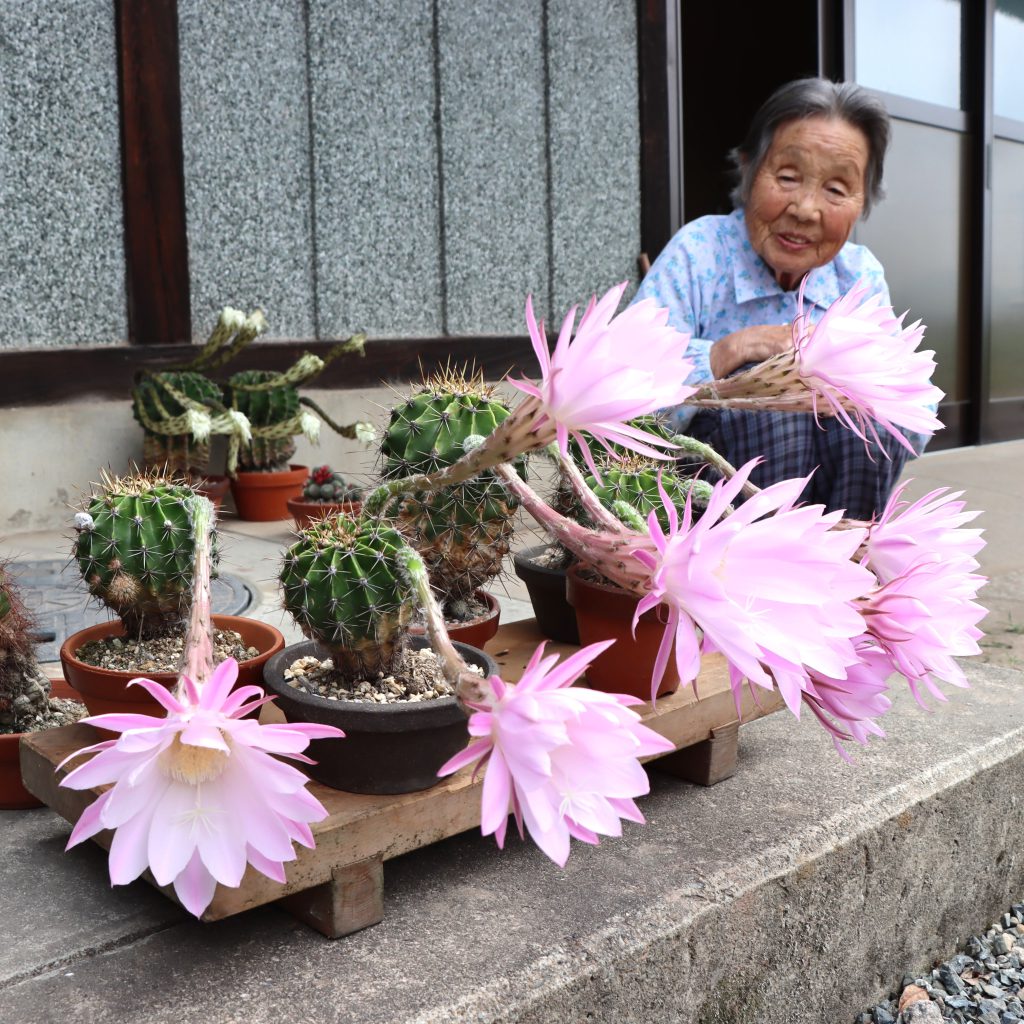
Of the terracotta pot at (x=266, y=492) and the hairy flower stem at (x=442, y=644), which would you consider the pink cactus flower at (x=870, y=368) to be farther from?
the terracotta pot at (x=266, y=492)

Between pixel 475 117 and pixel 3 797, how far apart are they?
3.60 meters

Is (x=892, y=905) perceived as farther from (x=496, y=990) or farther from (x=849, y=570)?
(x=849, y=570)

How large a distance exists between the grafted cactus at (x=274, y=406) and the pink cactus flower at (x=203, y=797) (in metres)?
3.10

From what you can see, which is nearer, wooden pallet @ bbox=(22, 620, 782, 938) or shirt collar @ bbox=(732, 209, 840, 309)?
wooden pallet @ bbox=(22, 620, 782, 938)

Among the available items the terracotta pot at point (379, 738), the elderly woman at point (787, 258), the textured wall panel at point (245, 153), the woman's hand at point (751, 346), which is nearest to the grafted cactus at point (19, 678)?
the terracotta pot at point (379, 738)

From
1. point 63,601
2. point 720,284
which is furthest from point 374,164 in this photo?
point 63,601

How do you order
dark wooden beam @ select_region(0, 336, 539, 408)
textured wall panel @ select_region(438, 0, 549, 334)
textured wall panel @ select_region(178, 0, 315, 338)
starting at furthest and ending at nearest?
1. textured wall panel @ select_region(438, 0, 549, 334)
2. textured wall panel @ select_region(178, 0, 315, 338)
3. dark wooden beam @ select_region(0, 336, 539, 408)

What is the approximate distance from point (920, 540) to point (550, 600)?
777 mm

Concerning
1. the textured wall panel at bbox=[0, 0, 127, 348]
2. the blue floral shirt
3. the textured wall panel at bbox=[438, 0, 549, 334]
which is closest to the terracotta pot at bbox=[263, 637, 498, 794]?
the blue floral shirt

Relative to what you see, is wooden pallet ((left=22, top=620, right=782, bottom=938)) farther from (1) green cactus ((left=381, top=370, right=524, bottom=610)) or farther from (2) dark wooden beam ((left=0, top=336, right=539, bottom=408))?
(2) dark wooden beam ((left=0, top=336, right=539, bottom=408))

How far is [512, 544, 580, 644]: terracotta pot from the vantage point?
1620 mm

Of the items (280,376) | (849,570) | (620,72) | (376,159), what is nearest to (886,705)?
(849,570)

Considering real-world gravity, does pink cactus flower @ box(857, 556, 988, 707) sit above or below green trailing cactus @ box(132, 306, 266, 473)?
below

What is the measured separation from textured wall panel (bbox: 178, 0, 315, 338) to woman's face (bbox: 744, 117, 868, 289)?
198cm
